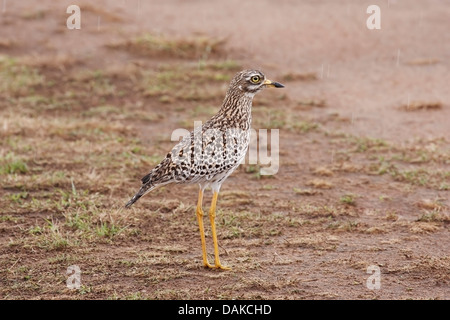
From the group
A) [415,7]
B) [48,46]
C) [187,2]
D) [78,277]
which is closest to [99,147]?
[78,277]

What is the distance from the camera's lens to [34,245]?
20.9 ft

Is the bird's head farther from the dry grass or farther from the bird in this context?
the dry grass

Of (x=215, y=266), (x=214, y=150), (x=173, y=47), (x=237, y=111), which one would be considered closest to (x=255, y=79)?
(x=237, y=111)

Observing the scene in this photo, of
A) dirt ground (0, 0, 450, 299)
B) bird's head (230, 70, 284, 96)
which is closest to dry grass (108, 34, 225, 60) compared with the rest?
dirt ground (0, 0, 450, 299)

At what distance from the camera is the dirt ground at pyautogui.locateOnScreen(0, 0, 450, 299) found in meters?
5.92

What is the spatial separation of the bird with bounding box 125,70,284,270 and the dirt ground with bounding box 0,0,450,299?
637 mm

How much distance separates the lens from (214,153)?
18.8 feet

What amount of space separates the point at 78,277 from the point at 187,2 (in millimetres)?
11822

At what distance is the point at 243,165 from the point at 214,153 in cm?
323

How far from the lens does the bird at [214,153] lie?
574 cm

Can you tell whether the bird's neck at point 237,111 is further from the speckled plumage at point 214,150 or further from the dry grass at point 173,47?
the dry grass at point 173,47

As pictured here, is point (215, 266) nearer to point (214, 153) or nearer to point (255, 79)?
point (214, 153)

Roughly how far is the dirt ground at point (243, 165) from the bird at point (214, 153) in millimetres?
637
